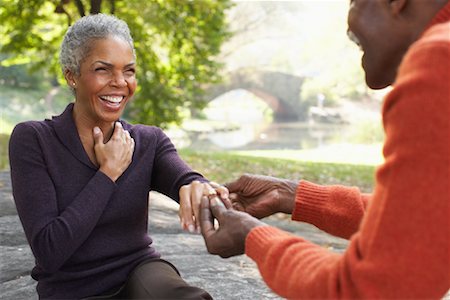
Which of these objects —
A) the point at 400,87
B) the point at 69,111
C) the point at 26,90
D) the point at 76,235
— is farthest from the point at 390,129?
the point at 26,90

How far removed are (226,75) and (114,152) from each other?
30950 millimetres

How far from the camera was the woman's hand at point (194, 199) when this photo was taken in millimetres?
2215

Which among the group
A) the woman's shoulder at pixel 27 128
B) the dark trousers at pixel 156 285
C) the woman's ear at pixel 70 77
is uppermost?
the woman's ear at pixel 70 77

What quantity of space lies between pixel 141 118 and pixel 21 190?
9.30m

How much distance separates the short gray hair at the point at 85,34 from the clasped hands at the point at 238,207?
31.2 inches

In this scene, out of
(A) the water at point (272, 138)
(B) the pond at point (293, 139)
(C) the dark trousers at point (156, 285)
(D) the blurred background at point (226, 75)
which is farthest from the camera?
(A) the water at point (272, 138)

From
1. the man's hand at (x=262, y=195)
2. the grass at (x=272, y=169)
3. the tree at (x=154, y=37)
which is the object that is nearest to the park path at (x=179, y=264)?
the man's hand at (x=262, y=195)

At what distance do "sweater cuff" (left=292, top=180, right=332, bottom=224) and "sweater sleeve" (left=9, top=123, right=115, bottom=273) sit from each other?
773 mm

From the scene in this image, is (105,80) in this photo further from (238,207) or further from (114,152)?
(238,207)

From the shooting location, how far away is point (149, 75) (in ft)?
38.4

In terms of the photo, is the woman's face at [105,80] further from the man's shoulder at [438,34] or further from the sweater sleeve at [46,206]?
the man's shoulder at [438,34]

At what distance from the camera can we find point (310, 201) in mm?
2246

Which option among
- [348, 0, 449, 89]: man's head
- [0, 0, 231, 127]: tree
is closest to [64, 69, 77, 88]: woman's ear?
[348, 0, 449, 89]: man's head

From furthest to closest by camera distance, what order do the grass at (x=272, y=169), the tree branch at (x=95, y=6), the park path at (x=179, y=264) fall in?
1. the grass at (x=272, y=169)
2. the tree branch at (x=95, y=6)
3. the park path at (x=179, y=264)
